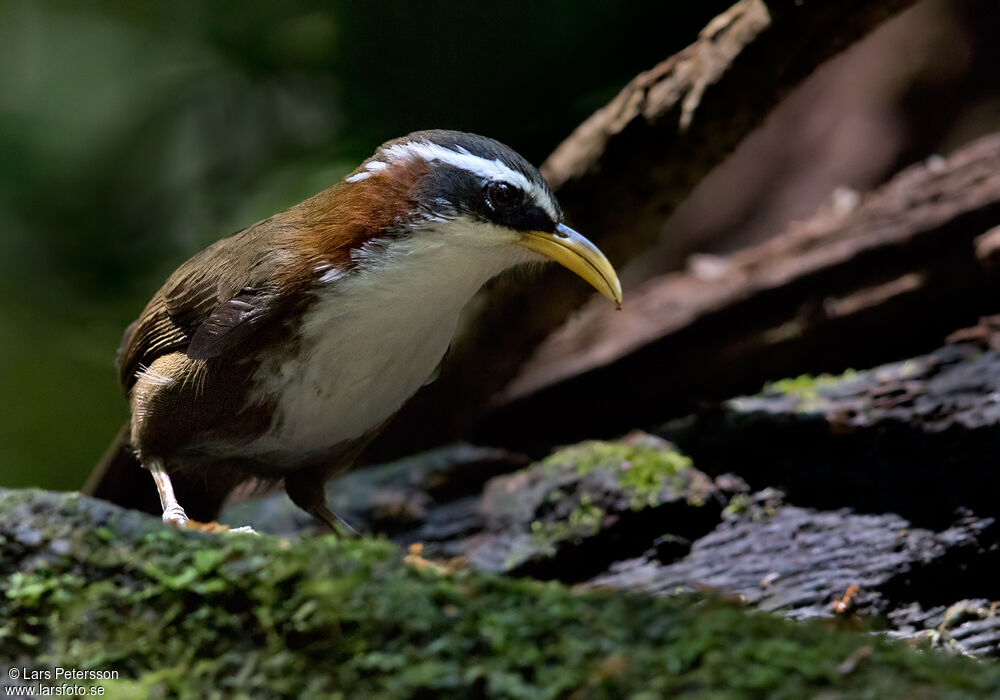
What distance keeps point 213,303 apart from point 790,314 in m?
3.14

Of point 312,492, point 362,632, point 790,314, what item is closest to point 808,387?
point 790,314

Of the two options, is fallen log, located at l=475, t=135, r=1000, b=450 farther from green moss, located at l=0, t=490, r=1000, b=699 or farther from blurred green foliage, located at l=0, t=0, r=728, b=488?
green moss, located at l=0, t=490, r=1000, b=699

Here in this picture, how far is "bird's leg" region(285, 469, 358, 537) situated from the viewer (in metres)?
3.65

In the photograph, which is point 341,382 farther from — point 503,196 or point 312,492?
point 503,196

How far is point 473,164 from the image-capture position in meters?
3.15

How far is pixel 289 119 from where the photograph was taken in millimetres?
4809

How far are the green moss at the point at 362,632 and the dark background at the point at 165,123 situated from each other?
8.76 feet

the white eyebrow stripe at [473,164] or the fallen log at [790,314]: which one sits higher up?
the white eyebrow stripe at [473,164]

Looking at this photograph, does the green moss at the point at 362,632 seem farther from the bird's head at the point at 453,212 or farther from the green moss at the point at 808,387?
the green moss at the point at 808,387

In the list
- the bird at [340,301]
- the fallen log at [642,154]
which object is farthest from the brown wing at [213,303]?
the fallen log at [642,154]

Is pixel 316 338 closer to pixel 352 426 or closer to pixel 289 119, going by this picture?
pixel 352 426

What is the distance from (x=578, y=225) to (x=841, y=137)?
3391 millimetres

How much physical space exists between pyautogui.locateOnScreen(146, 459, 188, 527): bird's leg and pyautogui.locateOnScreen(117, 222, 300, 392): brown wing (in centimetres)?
43

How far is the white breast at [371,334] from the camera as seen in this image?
3064 millimetres
